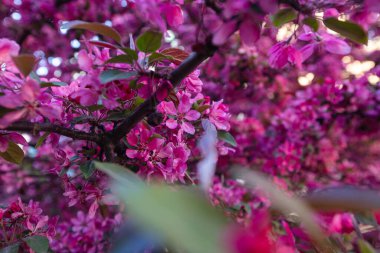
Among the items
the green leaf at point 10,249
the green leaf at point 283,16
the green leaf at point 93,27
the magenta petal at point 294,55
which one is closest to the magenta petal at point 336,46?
the magenta petal at point 294,55

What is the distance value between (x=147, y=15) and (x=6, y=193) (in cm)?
254

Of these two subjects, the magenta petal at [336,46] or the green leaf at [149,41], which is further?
the magenta petal at [336,46]

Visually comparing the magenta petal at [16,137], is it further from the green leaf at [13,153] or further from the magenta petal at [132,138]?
the magenta petal at [132,138]

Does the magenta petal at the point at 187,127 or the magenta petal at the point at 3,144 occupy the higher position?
the magenta petal at the point at 187,127

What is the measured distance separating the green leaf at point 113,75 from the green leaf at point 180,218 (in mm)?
410

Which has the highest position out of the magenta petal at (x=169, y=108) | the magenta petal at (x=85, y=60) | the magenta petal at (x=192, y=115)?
the magenta petal at (x=85, y=60)

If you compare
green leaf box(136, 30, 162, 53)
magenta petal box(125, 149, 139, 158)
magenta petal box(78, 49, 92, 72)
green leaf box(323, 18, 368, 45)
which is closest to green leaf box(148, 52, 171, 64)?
green leaf box(136, 30, 162, 53)

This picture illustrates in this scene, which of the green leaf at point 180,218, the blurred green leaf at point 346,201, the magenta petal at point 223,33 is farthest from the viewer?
the magenta petal at point 223,33

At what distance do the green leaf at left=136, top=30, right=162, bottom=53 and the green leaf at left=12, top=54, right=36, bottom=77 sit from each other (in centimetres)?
20

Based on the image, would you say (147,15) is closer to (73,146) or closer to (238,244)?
(238,244)

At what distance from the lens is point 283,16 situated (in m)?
0.75

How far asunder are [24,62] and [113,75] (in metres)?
0.16

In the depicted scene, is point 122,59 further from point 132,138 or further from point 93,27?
point 132,138

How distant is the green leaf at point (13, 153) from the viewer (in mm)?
902
